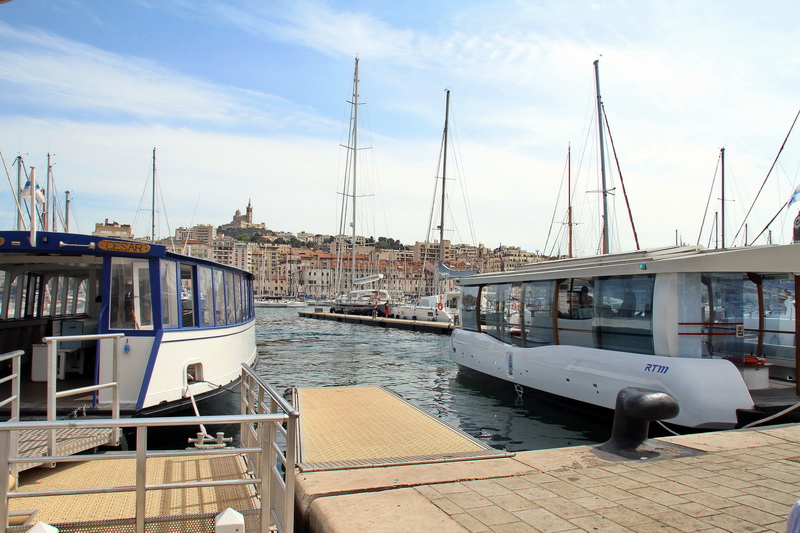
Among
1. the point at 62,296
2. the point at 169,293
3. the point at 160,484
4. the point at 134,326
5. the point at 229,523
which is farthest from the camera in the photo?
the point at 62,296

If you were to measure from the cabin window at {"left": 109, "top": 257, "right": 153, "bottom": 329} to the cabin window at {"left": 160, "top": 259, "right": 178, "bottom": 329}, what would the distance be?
207mm

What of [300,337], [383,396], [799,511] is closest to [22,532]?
[799,511]

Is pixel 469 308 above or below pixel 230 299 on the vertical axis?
below

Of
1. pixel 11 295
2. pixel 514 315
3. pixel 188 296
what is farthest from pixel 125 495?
pixel 514 315

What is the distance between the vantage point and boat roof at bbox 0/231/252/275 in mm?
8266

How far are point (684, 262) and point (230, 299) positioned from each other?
29.2 feet

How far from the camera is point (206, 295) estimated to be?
10898 millimetres

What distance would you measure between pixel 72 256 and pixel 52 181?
16.6 metres

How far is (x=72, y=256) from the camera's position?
375 inches

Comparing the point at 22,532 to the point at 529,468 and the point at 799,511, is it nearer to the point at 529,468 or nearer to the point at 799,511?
the point at 529,468

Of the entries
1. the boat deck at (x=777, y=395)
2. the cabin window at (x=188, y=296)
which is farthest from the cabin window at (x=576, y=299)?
the cabin window at (x=188, y=296)

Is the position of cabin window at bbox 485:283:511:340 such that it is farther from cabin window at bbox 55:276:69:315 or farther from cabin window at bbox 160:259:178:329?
cabin window at bbox 55:276:69:315

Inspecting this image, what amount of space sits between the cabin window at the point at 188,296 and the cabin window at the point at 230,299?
205 centimetres

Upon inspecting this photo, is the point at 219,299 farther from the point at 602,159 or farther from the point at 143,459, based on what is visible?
the point at 602,159
